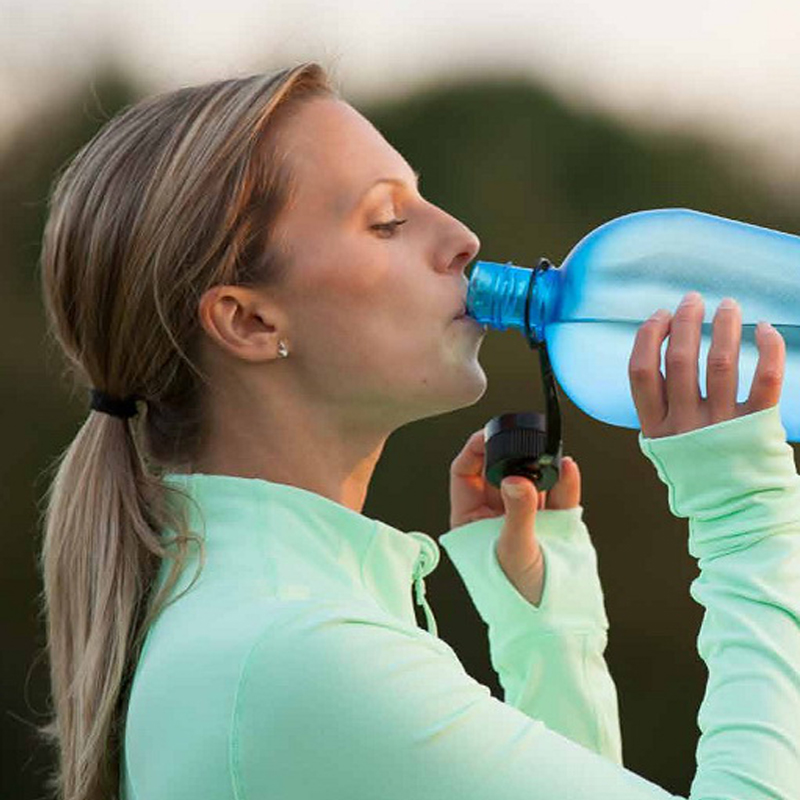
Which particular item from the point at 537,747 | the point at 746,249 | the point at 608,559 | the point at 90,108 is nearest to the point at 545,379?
the point at 746,249

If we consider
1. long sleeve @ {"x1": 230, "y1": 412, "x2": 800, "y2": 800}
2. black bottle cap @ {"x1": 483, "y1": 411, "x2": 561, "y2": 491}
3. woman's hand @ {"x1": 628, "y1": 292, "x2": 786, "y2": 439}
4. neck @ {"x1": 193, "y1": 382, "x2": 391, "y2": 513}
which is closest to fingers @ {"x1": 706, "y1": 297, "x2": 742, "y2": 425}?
woman's hand @ {"x1": 628, "y1": 292, "x2": 786, "y2": 439}

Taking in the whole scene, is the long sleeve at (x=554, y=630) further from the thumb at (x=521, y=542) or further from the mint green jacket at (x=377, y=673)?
the mint green jacket at (x=377, y=673)

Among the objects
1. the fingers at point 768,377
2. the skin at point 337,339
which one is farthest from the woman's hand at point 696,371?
the skin at point 337,339

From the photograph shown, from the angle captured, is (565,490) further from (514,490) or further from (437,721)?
(437,721)

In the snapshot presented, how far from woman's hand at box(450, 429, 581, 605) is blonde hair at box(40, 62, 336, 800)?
426 millimetres

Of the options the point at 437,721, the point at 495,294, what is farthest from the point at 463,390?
the point at 437,721

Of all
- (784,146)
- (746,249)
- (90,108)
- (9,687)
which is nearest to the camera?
(746,249)

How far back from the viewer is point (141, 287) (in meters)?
1.80

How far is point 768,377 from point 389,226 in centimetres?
45

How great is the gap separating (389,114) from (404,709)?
5.90 meters

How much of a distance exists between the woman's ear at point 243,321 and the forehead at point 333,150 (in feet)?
0.40

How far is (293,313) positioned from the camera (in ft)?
5.96

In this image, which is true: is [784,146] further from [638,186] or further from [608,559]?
[608,559]

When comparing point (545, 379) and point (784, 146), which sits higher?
point (545, 379)
